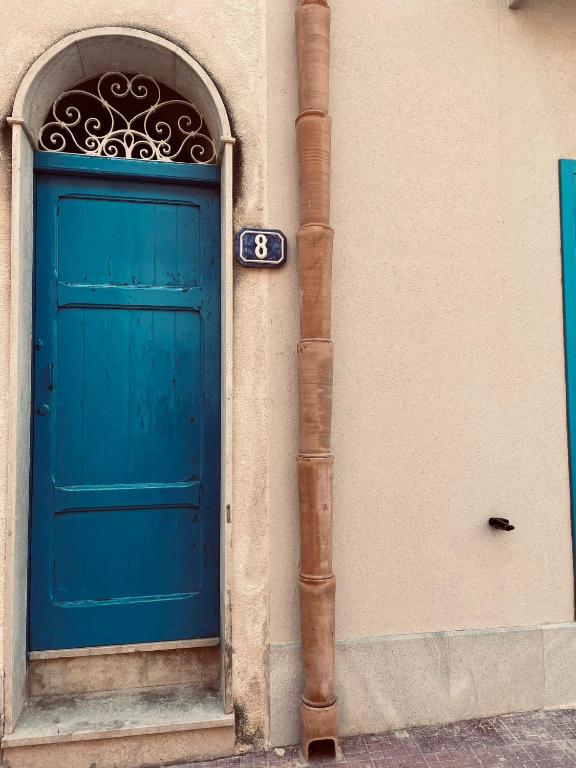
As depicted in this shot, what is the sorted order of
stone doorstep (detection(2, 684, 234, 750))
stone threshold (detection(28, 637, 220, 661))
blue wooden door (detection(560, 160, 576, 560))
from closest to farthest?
stone doorstep (detection(2, 684, 234, 750)) < stone threshold (detection(28, 637, 220, 661)) < blue wooden door (detection(560, 160, 576, 560))

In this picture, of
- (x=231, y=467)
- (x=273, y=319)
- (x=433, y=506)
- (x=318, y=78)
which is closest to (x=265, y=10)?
(x=318, y=78)

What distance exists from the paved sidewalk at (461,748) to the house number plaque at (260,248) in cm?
260

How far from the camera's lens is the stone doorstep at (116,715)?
106 inches

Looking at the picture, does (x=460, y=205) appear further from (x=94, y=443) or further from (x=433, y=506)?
(x=94, y=443)

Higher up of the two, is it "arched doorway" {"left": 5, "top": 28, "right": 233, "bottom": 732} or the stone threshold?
"arched doorway" {"left": 5, "top": 28, "right": 233, "bottom": 732}

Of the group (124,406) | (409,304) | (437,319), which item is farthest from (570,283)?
(124,406)

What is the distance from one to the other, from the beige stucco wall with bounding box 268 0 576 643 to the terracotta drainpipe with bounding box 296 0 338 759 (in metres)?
0.14

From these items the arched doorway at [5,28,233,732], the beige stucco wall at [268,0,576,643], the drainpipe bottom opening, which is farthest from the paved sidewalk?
the arched doorway at [5,28,233,732]

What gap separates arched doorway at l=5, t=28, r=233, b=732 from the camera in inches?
118

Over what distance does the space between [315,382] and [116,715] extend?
6.59 feet

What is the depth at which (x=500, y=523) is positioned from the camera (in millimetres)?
3217

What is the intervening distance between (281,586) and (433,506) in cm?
100

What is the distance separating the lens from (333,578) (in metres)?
2.90

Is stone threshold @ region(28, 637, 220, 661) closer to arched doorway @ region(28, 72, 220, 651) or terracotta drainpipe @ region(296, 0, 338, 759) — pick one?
arched doorway @ region(28, 72, 220, 651)
